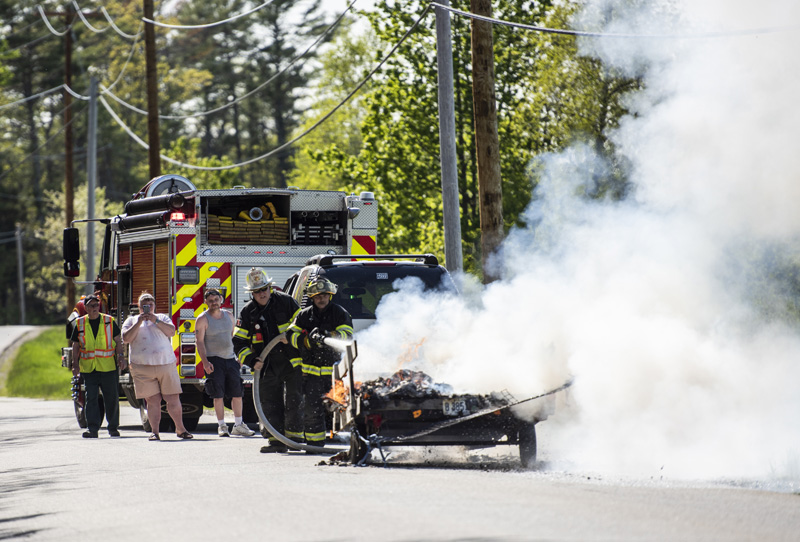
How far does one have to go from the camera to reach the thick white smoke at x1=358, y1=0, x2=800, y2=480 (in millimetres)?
9836

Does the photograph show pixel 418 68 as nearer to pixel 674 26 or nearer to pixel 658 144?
pixel 674 26

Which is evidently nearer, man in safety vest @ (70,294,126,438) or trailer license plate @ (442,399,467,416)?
trailer license plate @ (442,399,467,416)

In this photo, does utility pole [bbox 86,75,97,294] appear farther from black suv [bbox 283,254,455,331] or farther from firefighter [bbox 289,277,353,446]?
firefighter [bbox 289,277,353,446]

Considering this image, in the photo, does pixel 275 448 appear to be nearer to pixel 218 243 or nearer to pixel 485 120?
pixel 218 243

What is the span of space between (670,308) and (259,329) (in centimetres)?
429

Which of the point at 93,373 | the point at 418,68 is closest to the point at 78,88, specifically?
the point at 418,68

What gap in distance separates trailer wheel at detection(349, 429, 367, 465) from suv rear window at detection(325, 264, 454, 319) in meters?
2.92

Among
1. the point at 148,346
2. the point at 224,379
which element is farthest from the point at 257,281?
the point at 148,346

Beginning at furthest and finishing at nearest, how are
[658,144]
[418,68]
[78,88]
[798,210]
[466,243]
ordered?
[78,88] → [418,68] → [466,243] → [658,144] → [798,210]

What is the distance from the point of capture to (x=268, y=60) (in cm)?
6812

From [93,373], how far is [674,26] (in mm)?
8485

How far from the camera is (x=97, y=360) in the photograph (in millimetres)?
15125

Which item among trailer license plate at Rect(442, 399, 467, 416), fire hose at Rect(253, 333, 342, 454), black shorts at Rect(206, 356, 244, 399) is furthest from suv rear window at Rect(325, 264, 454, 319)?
trailer license plate at Rect(442, 399, 467, 416)

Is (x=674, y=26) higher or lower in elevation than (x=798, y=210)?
higher
